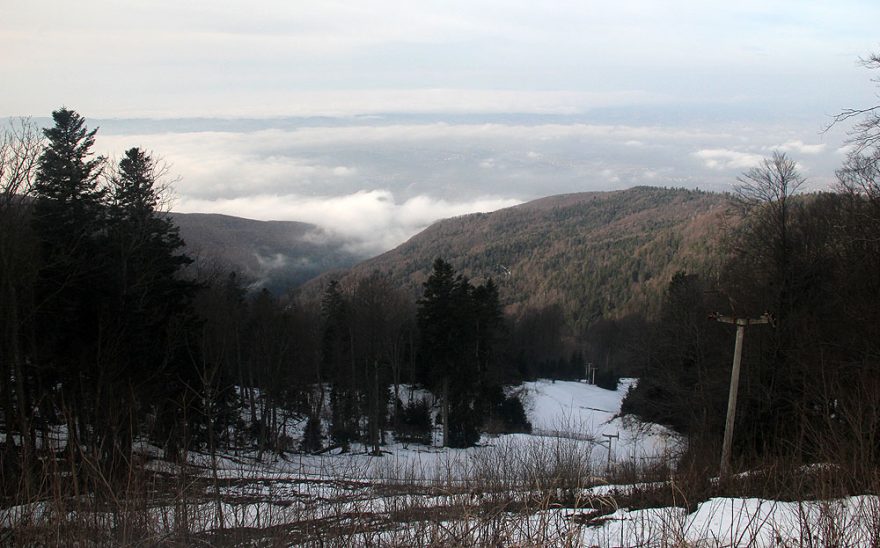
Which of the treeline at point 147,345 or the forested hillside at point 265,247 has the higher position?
the forested hillside at point 265,247

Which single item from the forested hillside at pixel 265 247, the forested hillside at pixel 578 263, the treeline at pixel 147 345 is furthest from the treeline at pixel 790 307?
the forested hillside at pixel 265 247

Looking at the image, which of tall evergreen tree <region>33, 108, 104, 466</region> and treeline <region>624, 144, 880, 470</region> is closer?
treeline <region>624, 144, 880, 470</region>

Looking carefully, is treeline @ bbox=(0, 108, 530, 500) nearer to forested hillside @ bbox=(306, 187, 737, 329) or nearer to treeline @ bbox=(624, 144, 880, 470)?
treeline @ bbox=(624, 144, 880, 470)

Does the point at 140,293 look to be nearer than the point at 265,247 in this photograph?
Yes

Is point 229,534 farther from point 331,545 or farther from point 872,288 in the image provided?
point 872,288

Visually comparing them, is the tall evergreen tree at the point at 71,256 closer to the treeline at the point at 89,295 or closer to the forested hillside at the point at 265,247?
the treeline at the point at 89,295

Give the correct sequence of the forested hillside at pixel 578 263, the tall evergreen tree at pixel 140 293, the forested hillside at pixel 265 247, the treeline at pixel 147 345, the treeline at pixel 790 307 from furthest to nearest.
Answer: the forested hillside at pixel 265 247 < the forested hillside at pixel 578 263 < the tall evergreen tree at pixel 140 293 < the treeline at pixel 790 307 < the treeline at pixel 147 345

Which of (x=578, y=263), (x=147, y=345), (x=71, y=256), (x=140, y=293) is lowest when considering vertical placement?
(x=147, y=345)

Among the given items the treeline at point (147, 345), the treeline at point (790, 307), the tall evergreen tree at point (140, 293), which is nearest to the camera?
the treeline at point (147, 345)

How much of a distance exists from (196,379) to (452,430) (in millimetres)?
15398

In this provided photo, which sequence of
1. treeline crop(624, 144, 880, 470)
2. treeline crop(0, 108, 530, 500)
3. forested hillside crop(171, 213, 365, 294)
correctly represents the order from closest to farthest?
treeline crop(0, 108, 530, 500) < treeline crop(624, 144, 880, 470) < forested hillside crop(171, 213, 365, 294)

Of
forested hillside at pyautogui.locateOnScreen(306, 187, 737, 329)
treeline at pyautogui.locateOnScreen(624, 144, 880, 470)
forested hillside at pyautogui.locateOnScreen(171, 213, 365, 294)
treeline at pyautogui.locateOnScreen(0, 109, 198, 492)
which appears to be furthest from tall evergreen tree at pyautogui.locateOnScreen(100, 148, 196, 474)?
forested hillside at pyautogui.locateOnScreen(171, 213, 365, 294)

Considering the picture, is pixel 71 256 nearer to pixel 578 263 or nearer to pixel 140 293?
pixel 140 293

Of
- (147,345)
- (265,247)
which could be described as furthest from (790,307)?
(265,247)
